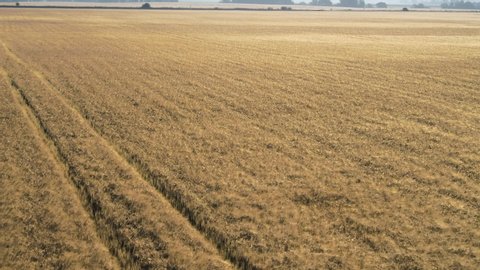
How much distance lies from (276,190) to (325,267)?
2.54 metres

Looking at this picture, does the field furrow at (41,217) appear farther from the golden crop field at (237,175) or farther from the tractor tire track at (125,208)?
the tractor tire track at (125,208)

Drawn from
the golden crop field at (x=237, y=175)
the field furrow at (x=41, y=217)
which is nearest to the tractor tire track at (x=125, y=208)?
the golden crop field at (x=237, y=175)

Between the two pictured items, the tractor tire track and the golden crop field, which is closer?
the tractor tire track

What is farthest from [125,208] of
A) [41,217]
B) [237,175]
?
[237,175]

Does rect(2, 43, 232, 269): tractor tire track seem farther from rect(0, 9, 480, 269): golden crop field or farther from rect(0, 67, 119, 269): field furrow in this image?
rect(0, 67, 119, 269): field furrow

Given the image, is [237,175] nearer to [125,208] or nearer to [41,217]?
[125,208]

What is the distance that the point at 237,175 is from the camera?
9.05 meters

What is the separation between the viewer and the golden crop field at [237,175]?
638 cm

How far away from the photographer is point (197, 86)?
18.4 metres

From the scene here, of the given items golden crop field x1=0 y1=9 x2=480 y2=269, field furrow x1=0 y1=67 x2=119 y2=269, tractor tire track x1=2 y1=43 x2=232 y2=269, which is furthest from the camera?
golden crop field x1=0 y1=9 x2=480 y2=269

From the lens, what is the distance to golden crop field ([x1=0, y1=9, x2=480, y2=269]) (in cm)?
638

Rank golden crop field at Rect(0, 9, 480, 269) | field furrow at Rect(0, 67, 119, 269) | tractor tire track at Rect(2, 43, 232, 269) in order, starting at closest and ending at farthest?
field furrow at Rect(0, 67, 119, 269)
tractor tire track at Rect(2, 43, 232, 269)
golden crop field at Rect(0, 9, 480, 269)

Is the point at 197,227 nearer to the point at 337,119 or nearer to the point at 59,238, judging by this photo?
the point at 59,238

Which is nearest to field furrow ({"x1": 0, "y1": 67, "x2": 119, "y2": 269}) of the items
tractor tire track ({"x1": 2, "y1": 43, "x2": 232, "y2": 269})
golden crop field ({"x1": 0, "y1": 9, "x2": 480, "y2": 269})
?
golden crop field ({"x1": 0, "y1": 9, "x2": 480, "y2": 269})
